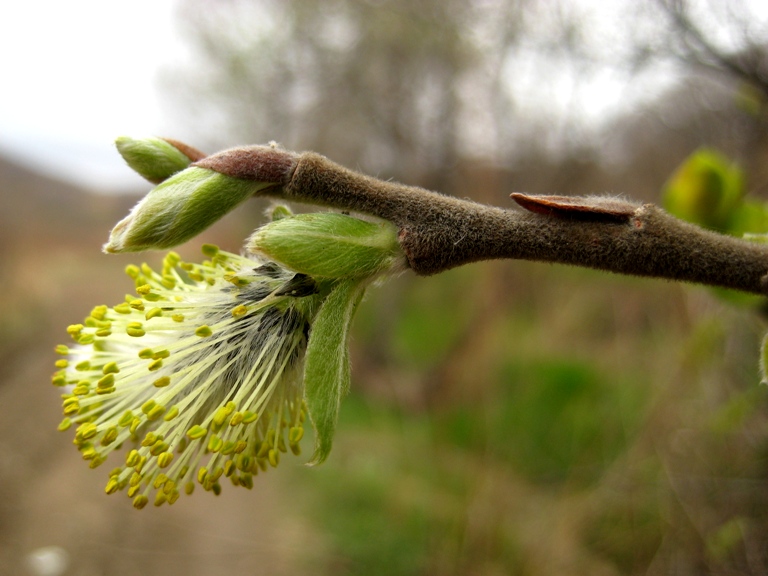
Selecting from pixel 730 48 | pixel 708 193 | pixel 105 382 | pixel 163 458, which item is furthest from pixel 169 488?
pixel 730 48

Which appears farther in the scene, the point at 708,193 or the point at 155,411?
the point at 708,193

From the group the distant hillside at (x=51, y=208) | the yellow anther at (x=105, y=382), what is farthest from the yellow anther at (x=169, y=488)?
the distant hillside at (x=51, y=208)

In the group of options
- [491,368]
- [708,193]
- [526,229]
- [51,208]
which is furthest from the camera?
[51,208]

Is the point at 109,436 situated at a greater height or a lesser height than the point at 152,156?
lesser

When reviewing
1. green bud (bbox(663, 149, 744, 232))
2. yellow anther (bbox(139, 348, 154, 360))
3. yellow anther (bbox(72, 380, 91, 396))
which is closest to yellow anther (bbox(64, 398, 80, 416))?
yellow anther (bbox(72, 380, 91, 396))

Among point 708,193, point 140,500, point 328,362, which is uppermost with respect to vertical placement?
point 708,193

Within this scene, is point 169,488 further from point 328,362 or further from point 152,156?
point 152,156

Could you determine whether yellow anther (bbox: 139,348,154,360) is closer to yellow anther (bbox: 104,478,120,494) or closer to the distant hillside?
yellow anther (bbox: 104,478,120,494)

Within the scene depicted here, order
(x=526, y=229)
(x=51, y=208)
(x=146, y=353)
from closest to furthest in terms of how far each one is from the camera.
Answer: (x=526, y=229) < (x=146, y=353) < (x=51, y=208)
